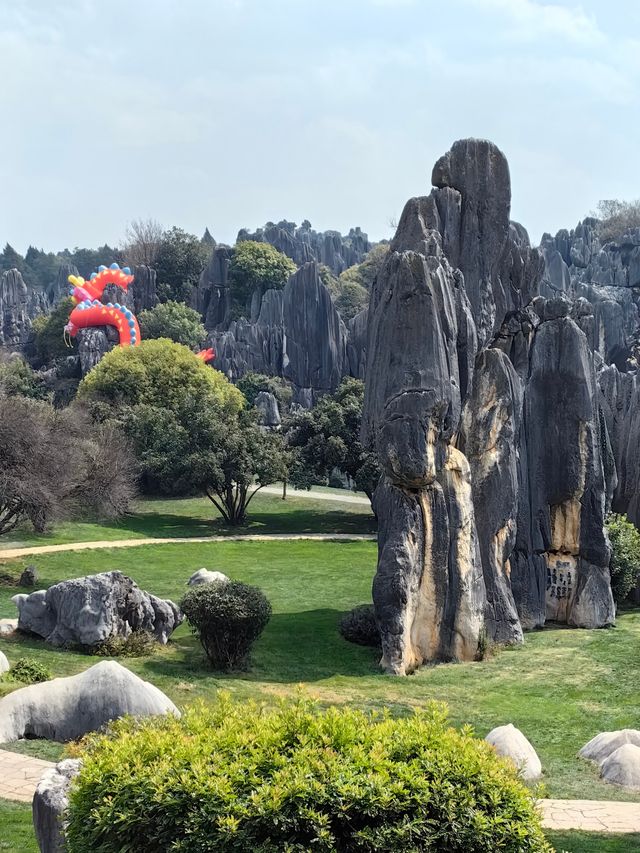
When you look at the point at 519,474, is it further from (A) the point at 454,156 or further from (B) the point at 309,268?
(B) the point at 309,268

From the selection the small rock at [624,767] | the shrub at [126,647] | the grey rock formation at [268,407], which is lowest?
the small rock at [624,767]

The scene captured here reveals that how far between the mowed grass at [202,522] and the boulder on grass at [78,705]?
16.8 m

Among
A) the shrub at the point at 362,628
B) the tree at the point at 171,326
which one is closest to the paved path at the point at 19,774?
the shrub at the point at 362,628

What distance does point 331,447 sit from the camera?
1406 inches

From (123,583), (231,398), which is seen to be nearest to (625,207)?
(231,398)

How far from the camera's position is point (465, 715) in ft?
44.7

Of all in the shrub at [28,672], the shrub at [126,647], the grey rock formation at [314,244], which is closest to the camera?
the shrub at [28,672]

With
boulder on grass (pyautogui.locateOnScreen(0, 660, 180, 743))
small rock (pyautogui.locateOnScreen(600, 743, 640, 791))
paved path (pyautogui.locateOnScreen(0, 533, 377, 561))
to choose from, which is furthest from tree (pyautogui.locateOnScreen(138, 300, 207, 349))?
small rock (pyautogui.locateOnScreen(600, 743, 640, 791))

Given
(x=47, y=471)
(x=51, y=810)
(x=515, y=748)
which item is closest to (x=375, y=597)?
(x=515, y=748)

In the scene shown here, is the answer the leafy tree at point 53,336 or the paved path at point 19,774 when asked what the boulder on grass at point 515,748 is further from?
the leafy tree at point 53,336

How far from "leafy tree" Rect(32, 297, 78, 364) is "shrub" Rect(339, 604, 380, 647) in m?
45.8

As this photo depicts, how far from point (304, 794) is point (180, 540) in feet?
83.9

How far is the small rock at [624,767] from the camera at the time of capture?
34.9 ft

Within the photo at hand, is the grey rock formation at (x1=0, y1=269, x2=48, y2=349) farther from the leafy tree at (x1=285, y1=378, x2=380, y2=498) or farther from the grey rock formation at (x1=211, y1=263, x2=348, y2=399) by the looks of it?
the leafy tree at (x1=285, y1=378, x2=380, y2=498)
